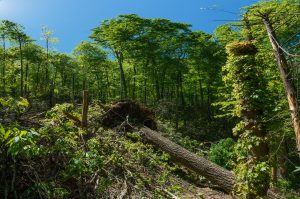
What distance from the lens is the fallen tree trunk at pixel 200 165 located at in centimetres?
1004

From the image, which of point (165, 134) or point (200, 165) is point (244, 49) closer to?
point (165, 134)

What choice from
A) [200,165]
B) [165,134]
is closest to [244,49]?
[165,134]

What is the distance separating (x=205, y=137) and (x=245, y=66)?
1525 cm

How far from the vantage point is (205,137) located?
87.2 ft

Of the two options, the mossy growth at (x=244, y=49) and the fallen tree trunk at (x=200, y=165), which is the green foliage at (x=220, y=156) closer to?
the fallen tree trunk at (x=200, y=165)

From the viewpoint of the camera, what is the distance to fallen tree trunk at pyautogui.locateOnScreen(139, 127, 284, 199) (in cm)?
1004

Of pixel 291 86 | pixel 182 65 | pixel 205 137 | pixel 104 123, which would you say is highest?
pixel 182 65

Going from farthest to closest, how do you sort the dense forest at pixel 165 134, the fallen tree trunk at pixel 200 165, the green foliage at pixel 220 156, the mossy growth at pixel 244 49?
1. the green foliage at pixel 220 156
2. the mossy growth at pixel 244 49
3. the fallen tree trunk at pixel 200 165
4. the dense forest at pixel 165 134

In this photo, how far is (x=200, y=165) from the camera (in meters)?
10.3

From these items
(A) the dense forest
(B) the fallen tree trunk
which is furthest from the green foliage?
(B) the fallen tree trunk

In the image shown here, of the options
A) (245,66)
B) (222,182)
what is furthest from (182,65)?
(222,182)

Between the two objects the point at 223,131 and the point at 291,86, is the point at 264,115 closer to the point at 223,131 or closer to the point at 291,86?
the point at 291,86

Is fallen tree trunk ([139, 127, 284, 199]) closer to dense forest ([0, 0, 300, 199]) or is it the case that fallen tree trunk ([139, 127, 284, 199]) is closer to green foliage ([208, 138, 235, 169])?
dense forest ([0, 0, 300, 199])

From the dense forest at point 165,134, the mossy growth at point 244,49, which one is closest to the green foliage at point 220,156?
the dense forest at point 165,134
